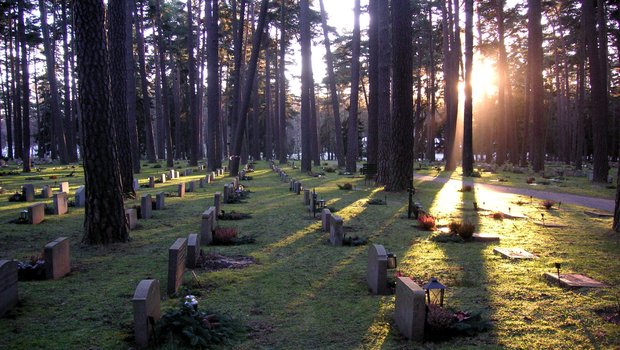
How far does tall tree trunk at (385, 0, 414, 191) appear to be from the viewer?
53.8ft

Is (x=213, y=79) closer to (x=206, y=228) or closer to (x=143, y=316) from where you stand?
(x=206, y=228)

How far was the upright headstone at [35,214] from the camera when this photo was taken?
1030cm

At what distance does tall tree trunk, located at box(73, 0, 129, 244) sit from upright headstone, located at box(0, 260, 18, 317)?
10.3 feet

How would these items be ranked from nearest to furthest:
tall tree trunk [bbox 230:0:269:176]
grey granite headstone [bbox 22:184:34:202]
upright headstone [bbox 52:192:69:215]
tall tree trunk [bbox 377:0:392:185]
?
upright headstone [bbox 52:192:69:215], grey granite headstone [bbox 22:184:34:202], tall tree trunk [bbox 377:0:392:185], tall tree trunk [bbox 230:0:269:176]

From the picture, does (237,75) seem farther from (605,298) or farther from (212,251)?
(605,298)

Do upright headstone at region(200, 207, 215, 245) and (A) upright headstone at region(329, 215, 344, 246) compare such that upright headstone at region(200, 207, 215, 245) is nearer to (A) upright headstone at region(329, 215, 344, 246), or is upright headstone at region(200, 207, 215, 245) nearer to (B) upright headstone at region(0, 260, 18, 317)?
(A) upright headstone at region(329, 215, 344, 246)

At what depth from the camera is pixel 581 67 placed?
3188 cm

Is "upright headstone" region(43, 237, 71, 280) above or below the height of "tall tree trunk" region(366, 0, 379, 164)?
below

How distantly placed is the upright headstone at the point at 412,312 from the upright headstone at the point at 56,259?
463cm

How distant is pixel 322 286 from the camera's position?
20.2 ft

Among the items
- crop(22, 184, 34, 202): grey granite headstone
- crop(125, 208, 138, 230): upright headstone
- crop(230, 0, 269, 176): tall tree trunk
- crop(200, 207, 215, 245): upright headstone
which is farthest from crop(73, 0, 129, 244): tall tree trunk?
crop(230, 0, 269, 176): tall tree trunk

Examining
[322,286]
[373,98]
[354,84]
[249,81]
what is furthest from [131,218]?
[354,84]

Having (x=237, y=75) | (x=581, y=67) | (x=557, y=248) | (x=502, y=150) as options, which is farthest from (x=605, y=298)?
(x=502, y=150)

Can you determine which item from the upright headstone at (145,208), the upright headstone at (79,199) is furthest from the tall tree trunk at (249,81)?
the upright headstone at (145,208)
